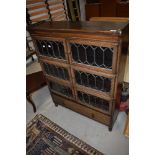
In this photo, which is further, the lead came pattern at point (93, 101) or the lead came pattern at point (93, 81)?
the lead came pattern at point (93, 101)

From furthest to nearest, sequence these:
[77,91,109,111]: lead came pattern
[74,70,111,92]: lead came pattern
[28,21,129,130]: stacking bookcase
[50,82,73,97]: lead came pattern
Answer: [50,82,73,97]: lead came pattern, [77,91,109,111]: lead came pattern, [74,70,111,92]: lead came pattern, [28,21,129,130]: stacking bookcase

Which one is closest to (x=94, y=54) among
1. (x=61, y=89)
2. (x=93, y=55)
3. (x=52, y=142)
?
(x=93, y=55)

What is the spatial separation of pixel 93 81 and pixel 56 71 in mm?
497

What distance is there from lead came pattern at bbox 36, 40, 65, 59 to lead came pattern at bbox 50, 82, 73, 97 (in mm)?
469

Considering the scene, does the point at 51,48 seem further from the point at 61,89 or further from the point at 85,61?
the point at 61,89

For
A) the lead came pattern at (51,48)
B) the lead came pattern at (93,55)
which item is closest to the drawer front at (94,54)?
the lead came pattern at (93,55)

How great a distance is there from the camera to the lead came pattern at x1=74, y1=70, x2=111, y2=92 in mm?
1364

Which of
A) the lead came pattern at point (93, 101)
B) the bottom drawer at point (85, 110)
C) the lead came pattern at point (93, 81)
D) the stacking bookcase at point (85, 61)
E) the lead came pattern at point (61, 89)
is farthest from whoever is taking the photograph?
the lead came pattern at point (61, 89)

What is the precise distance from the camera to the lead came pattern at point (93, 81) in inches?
53.7

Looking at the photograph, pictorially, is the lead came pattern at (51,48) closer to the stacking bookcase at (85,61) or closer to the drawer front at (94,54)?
the stacking bookcase at (85,61)

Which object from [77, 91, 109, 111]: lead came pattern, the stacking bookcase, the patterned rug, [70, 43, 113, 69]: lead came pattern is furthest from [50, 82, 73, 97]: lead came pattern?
[70, 43, 113, 69]: lead came pattern

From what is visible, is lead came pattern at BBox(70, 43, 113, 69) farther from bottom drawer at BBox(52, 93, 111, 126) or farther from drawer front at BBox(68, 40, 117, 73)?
bottom drawer at BBox(52, 93, 111, 126)
